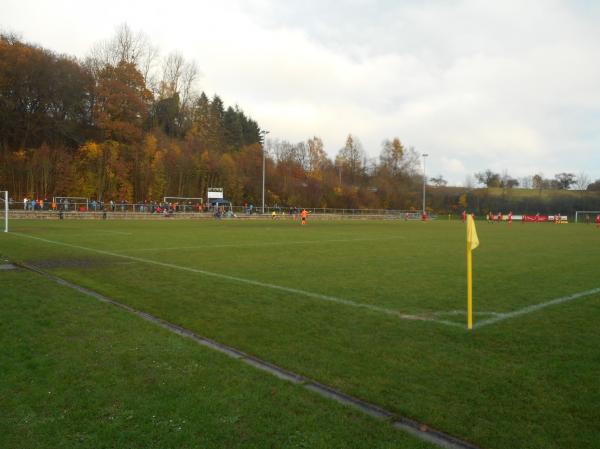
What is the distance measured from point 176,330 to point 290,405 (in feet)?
9.29

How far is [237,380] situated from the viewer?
439 cm

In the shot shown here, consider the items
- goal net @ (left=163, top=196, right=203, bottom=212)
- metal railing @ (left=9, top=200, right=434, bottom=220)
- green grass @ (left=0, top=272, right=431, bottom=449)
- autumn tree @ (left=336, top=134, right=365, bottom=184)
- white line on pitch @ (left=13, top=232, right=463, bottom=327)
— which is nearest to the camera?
green grass @ (left=0, top=272, right=431, bottom=449)

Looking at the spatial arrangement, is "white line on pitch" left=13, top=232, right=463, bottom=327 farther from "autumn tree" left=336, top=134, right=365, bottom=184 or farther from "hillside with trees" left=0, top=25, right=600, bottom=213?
"autumn tree" left=336, top=134, right=365, bottom=184

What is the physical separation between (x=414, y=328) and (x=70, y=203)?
4773cm

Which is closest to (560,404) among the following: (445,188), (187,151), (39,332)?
(39,332)

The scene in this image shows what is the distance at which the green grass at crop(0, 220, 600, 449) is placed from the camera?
151 inches

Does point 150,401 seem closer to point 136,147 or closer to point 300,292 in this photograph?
point 300,292

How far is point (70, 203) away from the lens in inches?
1838

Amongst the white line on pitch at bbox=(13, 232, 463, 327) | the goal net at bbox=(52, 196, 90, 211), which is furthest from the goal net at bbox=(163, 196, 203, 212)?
the white line on pitch at bbox=(13, 232, 463, 327)

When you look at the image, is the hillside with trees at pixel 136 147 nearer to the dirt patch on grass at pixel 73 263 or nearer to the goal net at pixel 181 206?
the goal net at pixel 181 206

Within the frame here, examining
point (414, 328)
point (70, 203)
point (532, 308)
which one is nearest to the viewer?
point (414, 328)

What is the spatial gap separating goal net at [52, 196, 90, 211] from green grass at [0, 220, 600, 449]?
111ft

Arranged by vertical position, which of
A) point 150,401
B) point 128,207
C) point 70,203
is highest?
point 70,203

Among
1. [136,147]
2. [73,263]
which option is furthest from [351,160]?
[73,263]
